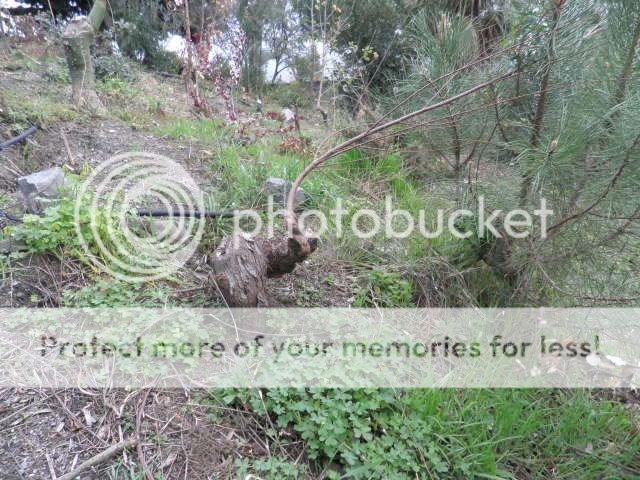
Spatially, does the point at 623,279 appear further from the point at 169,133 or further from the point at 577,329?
the point at 169,133

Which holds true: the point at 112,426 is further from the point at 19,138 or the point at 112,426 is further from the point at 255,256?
the point at 19,138

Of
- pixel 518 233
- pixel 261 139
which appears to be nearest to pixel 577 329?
pixel 518 233

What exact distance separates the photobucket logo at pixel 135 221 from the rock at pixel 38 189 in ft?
0.48

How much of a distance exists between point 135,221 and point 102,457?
4.21ft

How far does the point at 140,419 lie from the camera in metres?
1.29

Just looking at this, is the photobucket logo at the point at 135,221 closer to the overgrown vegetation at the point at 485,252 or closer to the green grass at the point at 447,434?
the overgrown vegetation at the point at 485,252

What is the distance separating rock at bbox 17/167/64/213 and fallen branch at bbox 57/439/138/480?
134 cm

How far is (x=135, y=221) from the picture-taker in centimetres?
212

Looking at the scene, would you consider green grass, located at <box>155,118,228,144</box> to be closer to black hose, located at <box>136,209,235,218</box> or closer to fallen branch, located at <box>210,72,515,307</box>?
black hose, located at <box>136,209,235,218</box>

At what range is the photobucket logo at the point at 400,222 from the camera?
1.58m

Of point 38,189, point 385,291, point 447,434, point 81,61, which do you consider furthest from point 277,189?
point 81,61

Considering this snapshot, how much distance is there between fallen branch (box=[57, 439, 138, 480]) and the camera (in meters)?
1.11

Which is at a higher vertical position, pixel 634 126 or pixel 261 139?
pixel 261 139

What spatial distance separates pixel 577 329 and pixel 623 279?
0.35 metres
